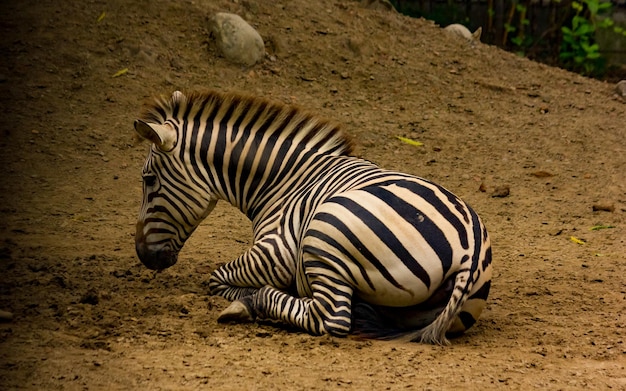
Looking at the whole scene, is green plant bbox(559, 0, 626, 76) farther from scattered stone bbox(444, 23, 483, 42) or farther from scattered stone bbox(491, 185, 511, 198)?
scattered stone bbox(491, 185, 511, 198)

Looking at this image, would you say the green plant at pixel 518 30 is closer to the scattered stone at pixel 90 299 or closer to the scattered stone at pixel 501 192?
the scattered stone at pixel 501 192

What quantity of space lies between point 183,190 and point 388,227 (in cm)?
149

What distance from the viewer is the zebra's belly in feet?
14.2

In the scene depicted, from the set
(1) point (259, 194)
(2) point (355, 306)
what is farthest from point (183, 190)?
(2) point (355, 306)

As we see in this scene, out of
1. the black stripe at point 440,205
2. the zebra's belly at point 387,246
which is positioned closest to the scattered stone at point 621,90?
the black stripe at point 440,205

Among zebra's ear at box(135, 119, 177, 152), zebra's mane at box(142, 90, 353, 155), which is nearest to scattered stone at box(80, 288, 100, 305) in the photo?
zebra's ear at box(135, 119, 177, 152)

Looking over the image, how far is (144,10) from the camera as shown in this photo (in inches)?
402

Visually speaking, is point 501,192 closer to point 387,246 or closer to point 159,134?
point 387,246

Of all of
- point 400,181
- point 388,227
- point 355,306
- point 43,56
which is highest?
point 43,56

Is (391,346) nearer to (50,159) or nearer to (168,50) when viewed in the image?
(50,159)

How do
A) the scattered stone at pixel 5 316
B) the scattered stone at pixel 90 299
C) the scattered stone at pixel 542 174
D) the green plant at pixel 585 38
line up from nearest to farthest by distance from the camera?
the scattered stone at pixel 5 316, the scattered stone at pixel 90 299, the scattered stone at pixel 542 174, the green plant at pixel 585 38

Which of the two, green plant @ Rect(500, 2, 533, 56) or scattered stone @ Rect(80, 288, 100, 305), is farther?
green plant @ Rect(500, 2, 533, 56)

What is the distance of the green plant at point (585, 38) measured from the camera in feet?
41.2

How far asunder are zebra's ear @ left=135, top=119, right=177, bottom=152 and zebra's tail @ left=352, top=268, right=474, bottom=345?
1564mm
